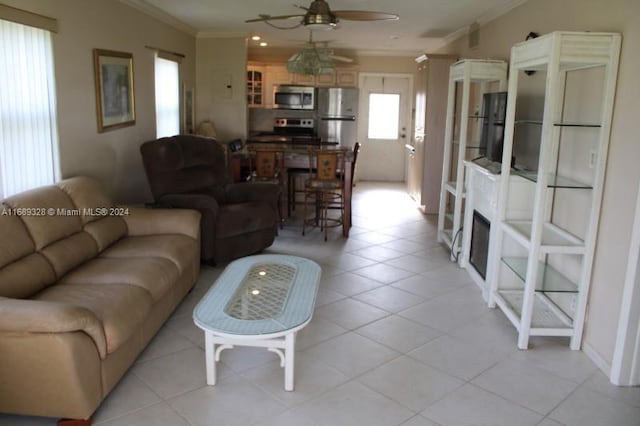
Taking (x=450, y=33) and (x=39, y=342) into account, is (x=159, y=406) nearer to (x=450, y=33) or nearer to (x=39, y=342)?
(x=39, y=342)

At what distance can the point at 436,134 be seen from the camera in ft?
22.8

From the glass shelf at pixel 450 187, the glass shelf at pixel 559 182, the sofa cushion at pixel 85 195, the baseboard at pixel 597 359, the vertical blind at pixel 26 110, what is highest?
the vertical blind at pixel 26 110

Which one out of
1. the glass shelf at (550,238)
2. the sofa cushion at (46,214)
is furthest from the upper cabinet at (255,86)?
the glass shelf at (550,238)

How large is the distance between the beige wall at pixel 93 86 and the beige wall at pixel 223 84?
1475 millimetres

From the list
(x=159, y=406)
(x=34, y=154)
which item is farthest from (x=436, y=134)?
(x=159, y=406)

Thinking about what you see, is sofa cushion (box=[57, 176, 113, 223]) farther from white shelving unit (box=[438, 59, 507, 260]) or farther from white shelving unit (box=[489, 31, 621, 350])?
white shelving unit (box=[438, 59, 507, 260])

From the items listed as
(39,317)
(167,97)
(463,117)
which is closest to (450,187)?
(463,117)

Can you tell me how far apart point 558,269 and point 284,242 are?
2.83 metres

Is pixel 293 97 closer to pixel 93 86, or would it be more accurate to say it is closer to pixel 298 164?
pixel 298 164

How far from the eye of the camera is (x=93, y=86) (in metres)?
4.26

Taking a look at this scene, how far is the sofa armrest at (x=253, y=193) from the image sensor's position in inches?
204

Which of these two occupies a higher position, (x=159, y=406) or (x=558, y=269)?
(x=558, y=269)

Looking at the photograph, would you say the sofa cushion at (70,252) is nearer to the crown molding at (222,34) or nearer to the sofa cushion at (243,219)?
the sofa cushion at (243,219)

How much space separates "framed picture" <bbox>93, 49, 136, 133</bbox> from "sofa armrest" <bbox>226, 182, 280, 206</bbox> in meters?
1.21
